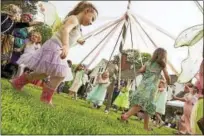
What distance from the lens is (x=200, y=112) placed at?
16.2ft

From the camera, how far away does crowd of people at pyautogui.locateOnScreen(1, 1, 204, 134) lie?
12.1 feet

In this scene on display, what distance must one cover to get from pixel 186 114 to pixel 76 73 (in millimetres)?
1556

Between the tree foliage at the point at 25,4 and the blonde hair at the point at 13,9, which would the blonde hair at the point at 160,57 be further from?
the blonde hair at the point at 13,9

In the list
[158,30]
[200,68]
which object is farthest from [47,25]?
[200,68]

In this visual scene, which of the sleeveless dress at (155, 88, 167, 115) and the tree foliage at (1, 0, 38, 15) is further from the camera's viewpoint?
the sleeveless dress at (155, 88, 167, 115)

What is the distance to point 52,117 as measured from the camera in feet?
10.7

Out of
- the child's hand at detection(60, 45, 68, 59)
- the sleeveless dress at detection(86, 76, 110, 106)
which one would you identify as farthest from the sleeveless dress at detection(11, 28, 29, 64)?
the sleeveless dress at detection(86, 76, 110, 106)

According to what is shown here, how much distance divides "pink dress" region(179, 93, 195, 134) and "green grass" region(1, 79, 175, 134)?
2.18ft

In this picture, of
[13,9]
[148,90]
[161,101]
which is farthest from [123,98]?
[13,9]

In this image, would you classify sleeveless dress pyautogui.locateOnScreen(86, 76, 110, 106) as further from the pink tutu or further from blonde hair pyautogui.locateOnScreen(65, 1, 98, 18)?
blonde hair pyautogui.locateOnScreen(65, 1, 98, 18)

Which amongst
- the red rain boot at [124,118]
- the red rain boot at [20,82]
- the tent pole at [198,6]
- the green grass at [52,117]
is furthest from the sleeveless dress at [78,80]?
the tent pole at [198,6]

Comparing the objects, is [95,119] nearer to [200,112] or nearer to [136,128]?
[136,128]

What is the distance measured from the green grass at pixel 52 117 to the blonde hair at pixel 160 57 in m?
0.70

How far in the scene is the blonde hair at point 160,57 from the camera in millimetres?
4371
